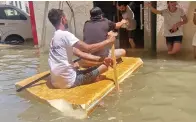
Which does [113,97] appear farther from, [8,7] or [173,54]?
[8,7]

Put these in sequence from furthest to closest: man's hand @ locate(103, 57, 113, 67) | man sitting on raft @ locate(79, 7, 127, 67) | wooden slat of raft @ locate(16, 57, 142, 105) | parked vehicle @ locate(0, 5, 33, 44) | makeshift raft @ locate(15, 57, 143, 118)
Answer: parked vehicle @ locate(0, 5, 33, 44), man sitting on raft @ locate(79, 7, 127, 67), man's hand @ locate(103, 57, 113, 67), wooden slat of raft @ locate(16, 57, 142, 105), makeshift raft @ locate(15, 57, 143, 118)

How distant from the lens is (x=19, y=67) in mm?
8555

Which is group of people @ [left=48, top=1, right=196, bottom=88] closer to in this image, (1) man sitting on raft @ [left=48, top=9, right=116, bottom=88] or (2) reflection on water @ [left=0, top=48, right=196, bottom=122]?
(1) man sitting on raft @ [left=48, top=9, right=116, bottom=88]

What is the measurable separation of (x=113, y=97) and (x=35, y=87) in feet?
4.85

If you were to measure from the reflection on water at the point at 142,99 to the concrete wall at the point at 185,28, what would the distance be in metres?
0.90

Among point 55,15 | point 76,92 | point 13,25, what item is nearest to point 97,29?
point 55,15

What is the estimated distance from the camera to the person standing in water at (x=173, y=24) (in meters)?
8.59

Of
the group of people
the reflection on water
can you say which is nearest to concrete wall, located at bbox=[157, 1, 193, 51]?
the reflection on water

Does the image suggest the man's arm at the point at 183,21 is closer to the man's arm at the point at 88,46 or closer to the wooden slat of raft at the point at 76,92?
the wooden slat of raft at the point at 76,92

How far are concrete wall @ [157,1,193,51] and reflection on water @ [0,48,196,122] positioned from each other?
90 cm

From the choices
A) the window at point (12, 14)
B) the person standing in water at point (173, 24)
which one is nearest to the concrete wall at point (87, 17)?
the person standing in water at point (173, 24)

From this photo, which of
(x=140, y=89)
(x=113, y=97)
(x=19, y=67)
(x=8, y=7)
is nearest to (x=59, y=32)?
(x=113, y=97)

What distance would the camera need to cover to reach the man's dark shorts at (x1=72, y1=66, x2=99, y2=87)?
5649mm

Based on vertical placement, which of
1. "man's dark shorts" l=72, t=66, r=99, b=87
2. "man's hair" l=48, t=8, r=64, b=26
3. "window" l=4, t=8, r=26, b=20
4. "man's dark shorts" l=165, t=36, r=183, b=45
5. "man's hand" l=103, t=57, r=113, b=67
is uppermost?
"man's hair" l=48, t=8, r=64, b=26
